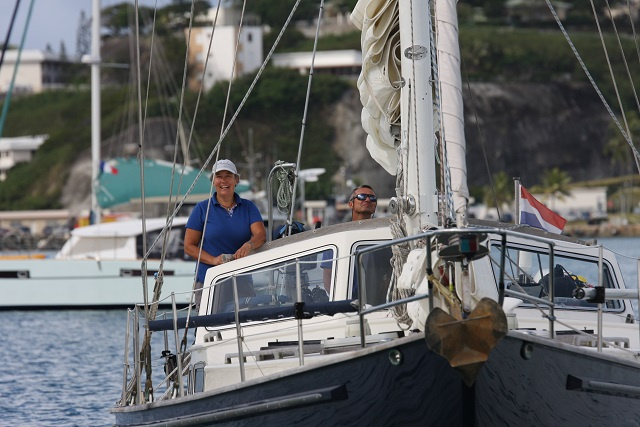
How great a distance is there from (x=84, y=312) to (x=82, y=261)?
1.43 meters

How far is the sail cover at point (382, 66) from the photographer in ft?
36.3

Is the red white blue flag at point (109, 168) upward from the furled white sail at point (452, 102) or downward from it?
upward

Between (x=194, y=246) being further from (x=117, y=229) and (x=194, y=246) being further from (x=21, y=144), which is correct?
(x=21, y=144)

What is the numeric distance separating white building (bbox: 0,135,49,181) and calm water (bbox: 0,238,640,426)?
326ft

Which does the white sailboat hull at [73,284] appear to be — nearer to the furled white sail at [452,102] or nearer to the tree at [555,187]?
the furled white sail at [452,102]

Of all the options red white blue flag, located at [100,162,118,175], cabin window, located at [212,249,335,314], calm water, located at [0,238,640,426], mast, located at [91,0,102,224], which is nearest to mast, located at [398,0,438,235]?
cabin window, located at [212,249,335,314]

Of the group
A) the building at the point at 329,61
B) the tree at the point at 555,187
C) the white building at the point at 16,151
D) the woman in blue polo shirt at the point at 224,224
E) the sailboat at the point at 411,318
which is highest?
the building at the point at 329,61

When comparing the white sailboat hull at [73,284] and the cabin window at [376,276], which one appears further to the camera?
the white sailboat hull at [73,284]

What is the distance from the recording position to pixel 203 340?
37.6 ft

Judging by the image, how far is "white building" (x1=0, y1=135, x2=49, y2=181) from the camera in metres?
131

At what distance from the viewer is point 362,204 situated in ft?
38.9

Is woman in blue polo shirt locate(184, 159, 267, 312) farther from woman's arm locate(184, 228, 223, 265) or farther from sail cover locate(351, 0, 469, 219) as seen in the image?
sail cover locate(351, 0, 469, 219)

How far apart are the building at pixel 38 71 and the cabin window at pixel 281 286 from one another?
521 ft

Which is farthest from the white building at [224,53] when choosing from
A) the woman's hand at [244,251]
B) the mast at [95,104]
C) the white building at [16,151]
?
the woman's hand at [244,251]
